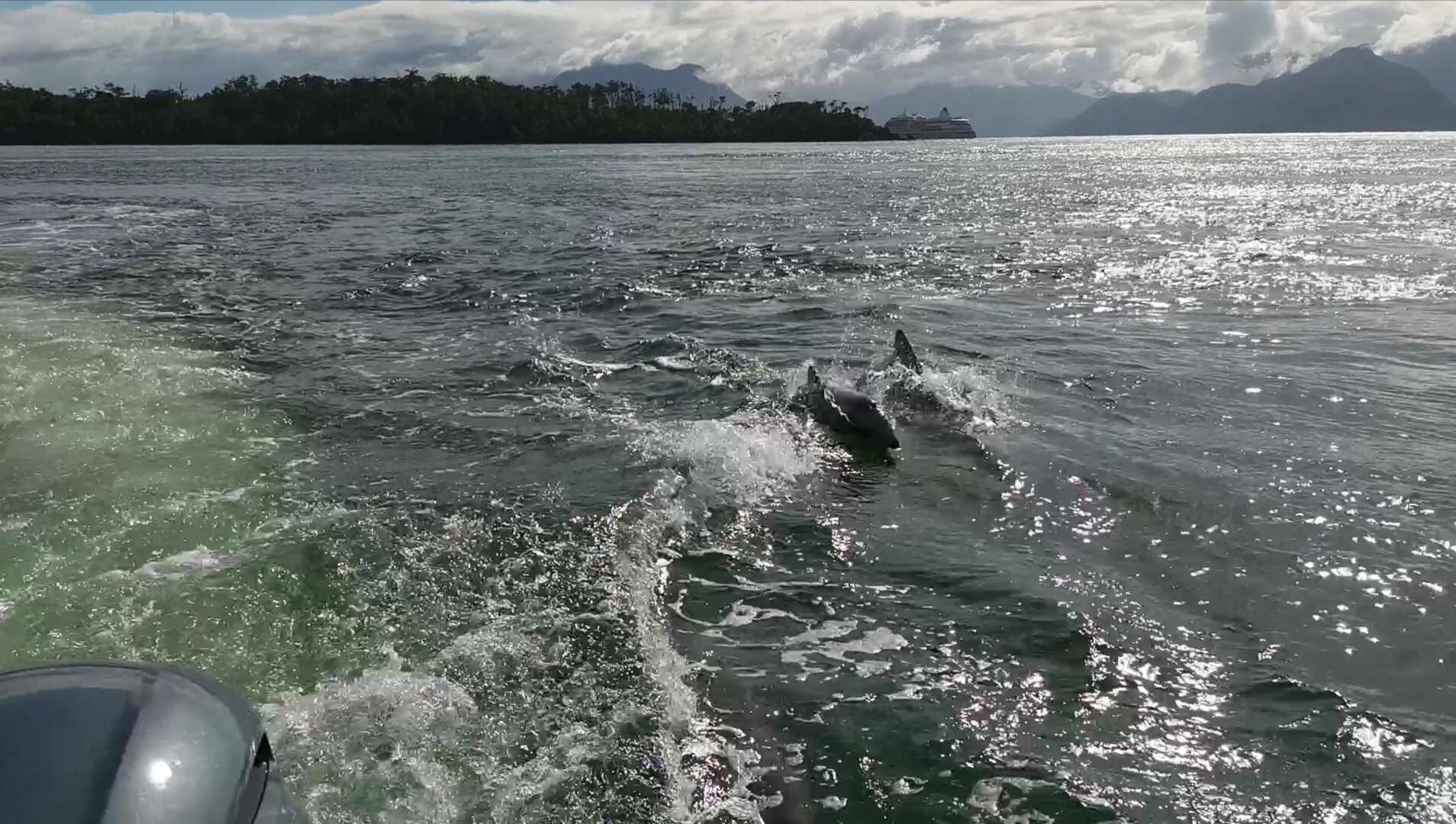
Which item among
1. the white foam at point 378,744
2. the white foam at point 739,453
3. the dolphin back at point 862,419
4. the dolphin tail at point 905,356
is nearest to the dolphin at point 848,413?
the dolphin back at point 862,419

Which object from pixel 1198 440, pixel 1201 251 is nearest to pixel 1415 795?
pixel 1198 440

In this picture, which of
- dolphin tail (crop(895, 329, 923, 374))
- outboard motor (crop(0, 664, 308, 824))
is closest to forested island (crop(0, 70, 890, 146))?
dolphin tail (crop(895, 329, 923, 374))

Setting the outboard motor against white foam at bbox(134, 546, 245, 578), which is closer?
the outboard motor

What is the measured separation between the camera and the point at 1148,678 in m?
7.57

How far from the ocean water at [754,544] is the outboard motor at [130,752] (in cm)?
279

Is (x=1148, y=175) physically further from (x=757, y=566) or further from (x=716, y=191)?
(x=757, y=566)

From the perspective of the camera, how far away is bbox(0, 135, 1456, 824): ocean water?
6496 millimetres

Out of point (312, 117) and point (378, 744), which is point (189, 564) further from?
point (312, 117)

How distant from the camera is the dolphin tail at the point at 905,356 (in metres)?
16.6

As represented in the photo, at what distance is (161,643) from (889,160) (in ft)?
422

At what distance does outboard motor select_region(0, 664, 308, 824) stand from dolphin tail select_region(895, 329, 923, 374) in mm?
14077

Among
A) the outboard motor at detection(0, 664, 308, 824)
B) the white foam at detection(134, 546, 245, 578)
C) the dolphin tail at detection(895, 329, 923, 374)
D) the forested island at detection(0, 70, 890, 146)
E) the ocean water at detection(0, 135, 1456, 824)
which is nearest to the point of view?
the outboard motor at detection(0, 664, 308, 824)

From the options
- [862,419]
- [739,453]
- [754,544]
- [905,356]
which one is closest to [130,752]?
[754,544]

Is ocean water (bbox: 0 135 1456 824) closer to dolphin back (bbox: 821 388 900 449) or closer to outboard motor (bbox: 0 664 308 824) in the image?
dolphin back (bbox: 821 388 900 449)
